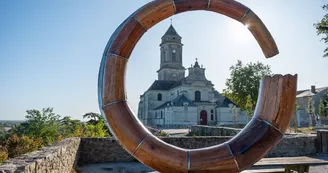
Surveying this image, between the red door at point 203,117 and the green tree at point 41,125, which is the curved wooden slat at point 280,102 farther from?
the red door at point 203,117

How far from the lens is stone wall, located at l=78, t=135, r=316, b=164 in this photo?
10.6 m

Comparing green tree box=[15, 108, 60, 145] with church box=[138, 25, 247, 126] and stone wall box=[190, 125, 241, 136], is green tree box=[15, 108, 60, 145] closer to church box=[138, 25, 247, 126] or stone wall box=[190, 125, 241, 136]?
stone wall box=[190, 125, 241, 136]

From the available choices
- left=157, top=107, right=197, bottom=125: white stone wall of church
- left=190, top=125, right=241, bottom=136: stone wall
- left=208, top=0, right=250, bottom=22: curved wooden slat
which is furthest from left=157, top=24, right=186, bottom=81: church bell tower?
left=208, top=0, right=250, bottom=22: curved wooden slat

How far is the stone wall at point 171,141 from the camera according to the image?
1058cm

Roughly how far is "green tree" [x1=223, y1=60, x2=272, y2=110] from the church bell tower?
14523 mm

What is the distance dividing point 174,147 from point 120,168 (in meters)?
7.74

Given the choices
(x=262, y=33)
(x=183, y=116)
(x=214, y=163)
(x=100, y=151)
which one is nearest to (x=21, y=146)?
(x=100, y=151)

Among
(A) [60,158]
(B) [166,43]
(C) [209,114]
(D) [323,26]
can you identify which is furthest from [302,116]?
(A) [60,158]

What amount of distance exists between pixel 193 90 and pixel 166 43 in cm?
1473

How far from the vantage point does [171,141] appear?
1124cm

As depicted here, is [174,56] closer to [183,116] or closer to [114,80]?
[183,116]

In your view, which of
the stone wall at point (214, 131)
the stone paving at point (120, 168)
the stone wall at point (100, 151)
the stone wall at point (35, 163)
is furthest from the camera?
the stone wall at point (214, 131)

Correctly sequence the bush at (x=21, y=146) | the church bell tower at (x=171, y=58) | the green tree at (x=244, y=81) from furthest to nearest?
the church bell tower at (x=171, y=58) → the green tree at (x=244, y=81) → the bush at (x=21, y=146)

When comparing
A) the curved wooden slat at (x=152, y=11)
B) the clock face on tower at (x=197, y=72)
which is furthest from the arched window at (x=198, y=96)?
the curved wooden slat at (x=152, y=11)
